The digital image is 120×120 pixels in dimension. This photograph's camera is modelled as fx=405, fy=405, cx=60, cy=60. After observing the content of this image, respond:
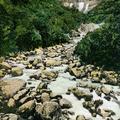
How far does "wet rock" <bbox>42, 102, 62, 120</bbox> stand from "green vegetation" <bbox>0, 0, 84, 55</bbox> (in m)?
5.92

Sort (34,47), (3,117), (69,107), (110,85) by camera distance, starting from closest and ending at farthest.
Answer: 1. (3,117)
2. (69,107)
3. (110,85)
4. (34,47)

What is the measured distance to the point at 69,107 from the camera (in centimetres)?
1221

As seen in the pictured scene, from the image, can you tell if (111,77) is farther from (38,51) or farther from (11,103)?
(38,51)

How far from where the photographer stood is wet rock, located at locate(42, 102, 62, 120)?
11.1m

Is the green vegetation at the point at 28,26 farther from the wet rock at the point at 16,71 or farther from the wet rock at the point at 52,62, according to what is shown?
the wet rock at the point at 16,71

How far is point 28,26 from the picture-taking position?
18.7 metres

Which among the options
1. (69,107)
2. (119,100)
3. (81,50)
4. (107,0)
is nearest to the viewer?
(69,107)

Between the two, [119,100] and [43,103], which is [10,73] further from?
[119,100]

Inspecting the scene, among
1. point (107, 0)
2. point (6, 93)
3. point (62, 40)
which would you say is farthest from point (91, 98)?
point (107, 0)

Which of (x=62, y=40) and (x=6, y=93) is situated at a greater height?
(x=62, y=40)

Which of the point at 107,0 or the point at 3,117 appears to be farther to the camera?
the point at 107,0

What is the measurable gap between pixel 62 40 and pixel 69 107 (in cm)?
851

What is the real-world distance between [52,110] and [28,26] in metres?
8.15

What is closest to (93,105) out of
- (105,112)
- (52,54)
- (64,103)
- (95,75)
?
(105,112)
